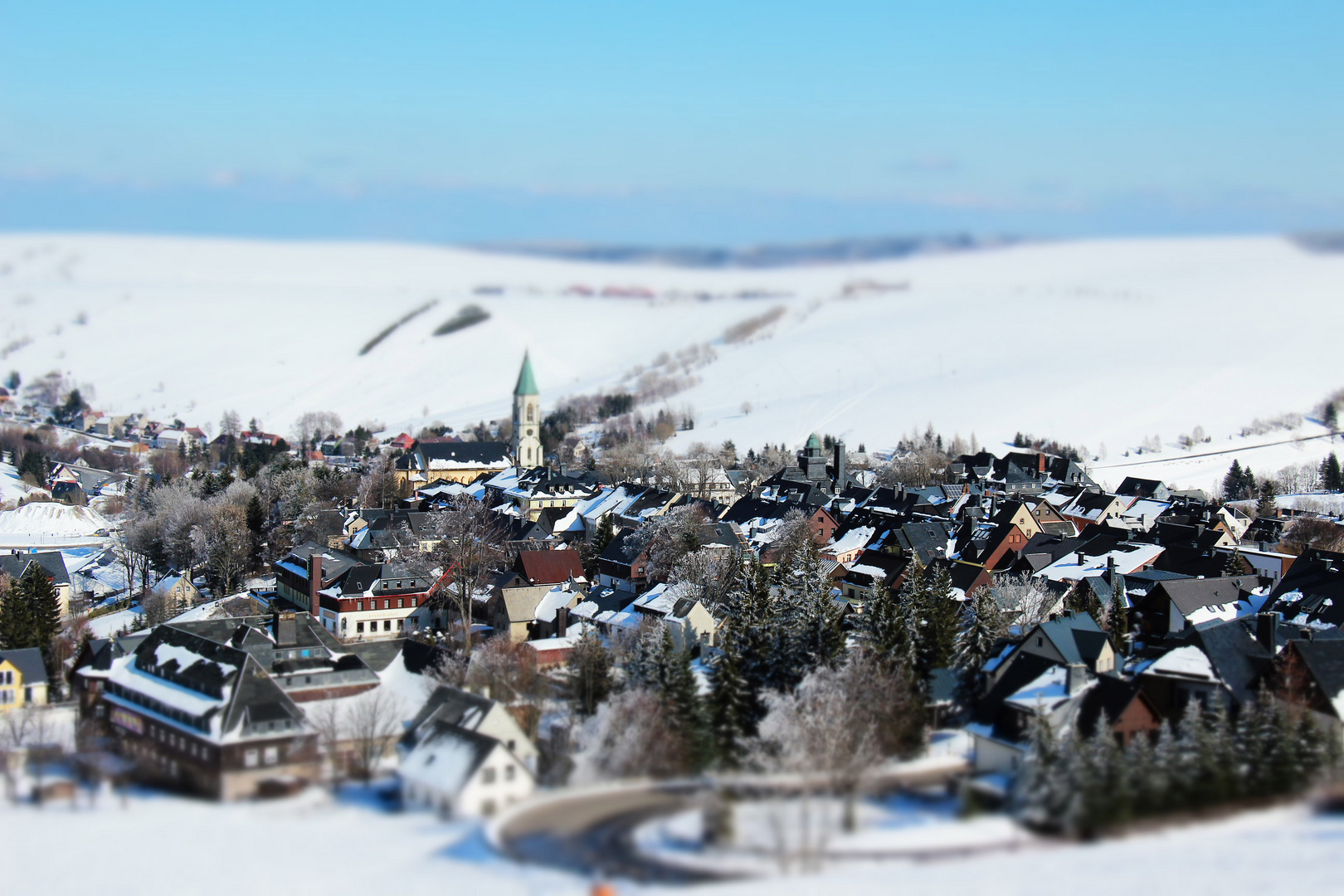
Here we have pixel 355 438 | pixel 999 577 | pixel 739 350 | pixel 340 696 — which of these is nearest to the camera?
pixel 340 696

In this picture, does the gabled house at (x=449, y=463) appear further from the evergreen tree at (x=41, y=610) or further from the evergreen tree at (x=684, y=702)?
the evergreen tree at (x=684, y=702)

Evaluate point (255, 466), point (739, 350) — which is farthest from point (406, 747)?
point (739, 350)

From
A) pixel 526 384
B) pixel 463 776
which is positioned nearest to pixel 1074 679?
pixel 463 776

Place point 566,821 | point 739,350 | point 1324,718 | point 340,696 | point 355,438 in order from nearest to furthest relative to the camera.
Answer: point 566,821 → point 1324,718 → point 340,696 → point 355,438 → point 739,350

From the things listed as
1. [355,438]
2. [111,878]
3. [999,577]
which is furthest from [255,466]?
[111,878]

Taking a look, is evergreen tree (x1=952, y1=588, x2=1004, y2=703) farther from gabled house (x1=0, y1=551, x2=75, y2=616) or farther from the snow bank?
the snow bank

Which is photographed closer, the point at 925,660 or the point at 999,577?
the point at 925,660

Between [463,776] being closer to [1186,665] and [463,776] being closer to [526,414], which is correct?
[1186,665]

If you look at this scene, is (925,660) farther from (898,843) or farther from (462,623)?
(462,623)
